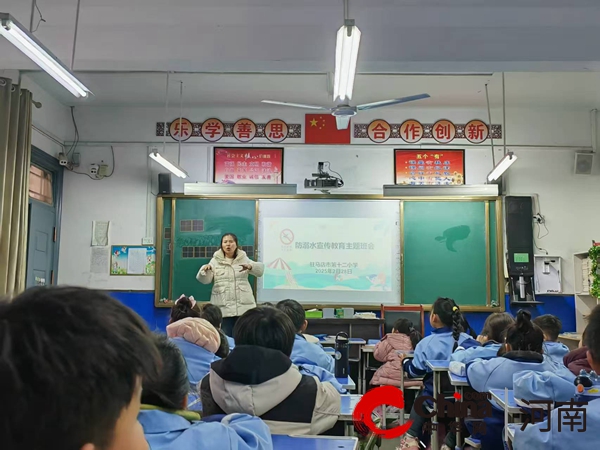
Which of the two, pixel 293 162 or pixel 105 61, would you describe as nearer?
pixel 105 61

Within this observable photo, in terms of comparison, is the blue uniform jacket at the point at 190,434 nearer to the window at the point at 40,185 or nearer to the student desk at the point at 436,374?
the student desk at the point at 436,374

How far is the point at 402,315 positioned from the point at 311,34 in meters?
3.36

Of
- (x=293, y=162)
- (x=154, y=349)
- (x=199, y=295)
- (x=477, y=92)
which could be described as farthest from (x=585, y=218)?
(x=154, y=349)

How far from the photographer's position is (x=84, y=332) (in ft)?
1.60

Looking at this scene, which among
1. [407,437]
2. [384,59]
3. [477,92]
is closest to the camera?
[407,437]

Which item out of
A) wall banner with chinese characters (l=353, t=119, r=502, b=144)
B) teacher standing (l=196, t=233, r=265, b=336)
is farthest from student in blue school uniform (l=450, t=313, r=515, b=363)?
wall banner with chinese characters (l=353, t=119, r=502, b=144)

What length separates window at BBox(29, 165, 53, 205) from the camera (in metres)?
6.50

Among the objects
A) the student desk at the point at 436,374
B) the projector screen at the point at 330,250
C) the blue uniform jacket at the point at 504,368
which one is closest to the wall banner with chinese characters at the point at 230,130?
the projector screen at the point at 330,250

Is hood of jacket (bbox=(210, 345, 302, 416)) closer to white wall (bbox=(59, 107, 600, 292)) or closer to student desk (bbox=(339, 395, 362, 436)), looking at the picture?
student desk (bbox=(339, 395, 362, 436))

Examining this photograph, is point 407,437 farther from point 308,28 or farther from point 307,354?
point 308,28

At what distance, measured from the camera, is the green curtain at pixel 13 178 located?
204 inches

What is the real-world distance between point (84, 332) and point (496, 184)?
6.87 m

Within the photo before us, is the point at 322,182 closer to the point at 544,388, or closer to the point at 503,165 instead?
the point at 503,165

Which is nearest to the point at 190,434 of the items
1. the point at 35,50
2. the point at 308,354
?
the point at 308,354
